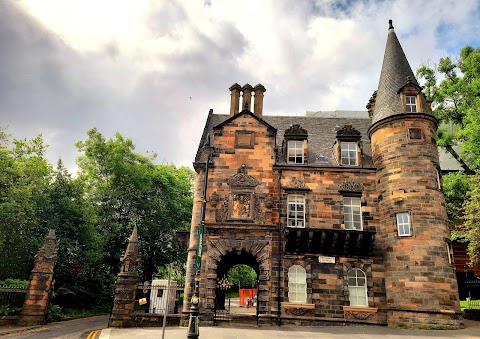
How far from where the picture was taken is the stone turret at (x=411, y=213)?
1680cm

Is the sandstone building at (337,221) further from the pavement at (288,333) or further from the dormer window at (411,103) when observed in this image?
the pavement at (288,333)

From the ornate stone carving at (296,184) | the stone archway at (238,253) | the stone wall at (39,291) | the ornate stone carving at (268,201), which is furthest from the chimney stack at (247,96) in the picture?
the stone wall at (39,291)

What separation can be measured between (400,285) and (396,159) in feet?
22.6

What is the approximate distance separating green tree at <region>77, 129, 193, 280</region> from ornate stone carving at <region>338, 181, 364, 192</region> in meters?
20.8

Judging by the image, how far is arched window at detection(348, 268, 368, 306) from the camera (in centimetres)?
1838

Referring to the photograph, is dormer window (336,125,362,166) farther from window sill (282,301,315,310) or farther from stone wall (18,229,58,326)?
stone wall (18,229,58,326)

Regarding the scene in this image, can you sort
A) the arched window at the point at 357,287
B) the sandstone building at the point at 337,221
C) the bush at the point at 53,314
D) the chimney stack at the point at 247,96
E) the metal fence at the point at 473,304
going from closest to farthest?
the sandstone building at the point at 337,221 → the arched window at the point at 357,287 → the bush at the point at 53,314 → the metal fence at the point at 473,304 → the chimney stack at the point at 247,96

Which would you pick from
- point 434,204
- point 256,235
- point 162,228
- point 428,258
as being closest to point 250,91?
point 256,235

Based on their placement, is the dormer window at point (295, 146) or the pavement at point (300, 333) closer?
the pavement at point (300, 333)

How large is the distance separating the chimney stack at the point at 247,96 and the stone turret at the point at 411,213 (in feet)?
27.6

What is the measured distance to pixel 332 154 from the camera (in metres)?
22.3

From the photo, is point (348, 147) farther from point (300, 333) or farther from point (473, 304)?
point (473, 304)

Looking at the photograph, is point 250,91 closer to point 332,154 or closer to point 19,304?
point 332,154

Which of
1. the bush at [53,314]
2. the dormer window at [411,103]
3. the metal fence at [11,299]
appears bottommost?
the bush at [53,314]
